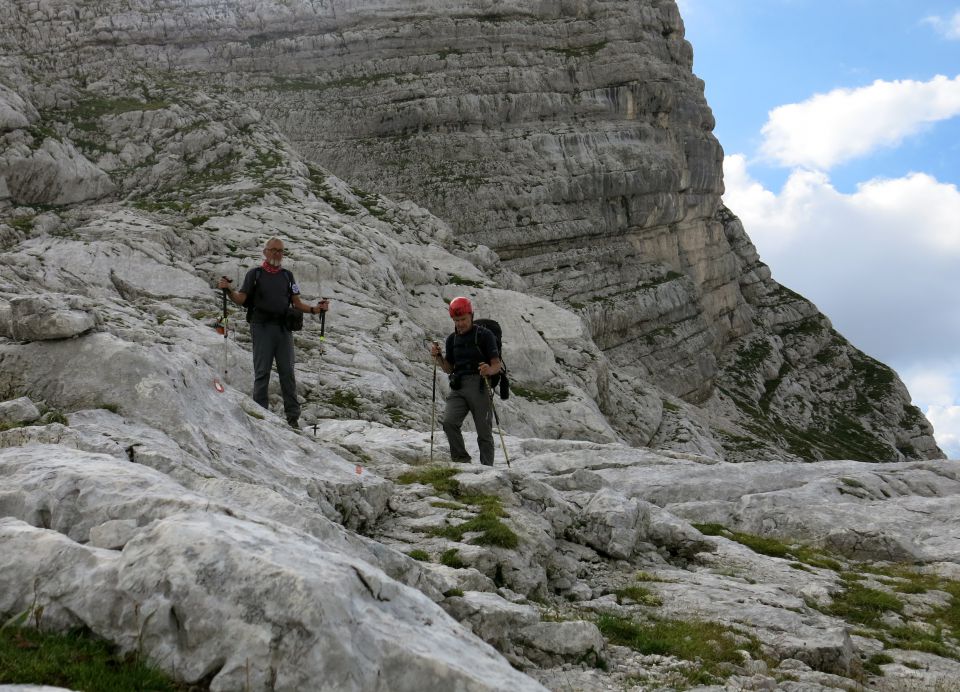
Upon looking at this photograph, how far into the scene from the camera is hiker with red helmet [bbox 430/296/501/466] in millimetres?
15461

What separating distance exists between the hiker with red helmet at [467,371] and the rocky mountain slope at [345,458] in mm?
A: 1320

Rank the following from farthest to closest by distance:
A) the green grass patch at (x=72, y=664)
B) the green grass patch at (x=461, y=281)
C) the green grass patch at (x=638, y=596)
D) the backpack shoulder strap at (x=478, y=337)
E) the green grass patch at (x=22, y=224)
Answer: the green grass patch at (x=461, y=281), the green grass patch at (x=22, y=224), the backpack shoulder strap at (x=478, y=337), the green grass patch at (x=638, y=596), the green grass patch at (x=72, y=664)

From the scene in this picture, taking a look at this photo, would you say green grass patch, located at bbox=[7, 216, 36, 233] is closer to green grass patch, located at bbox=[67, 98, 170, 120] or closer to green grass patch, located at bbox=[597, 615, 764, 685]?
green grass patch, located at bbox=[67, 98, 170, 120]

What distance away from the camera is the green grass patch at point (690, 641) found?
8.34m

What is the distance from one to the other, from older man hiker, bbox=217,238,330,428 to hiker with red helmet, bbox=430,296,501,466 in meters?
3.06

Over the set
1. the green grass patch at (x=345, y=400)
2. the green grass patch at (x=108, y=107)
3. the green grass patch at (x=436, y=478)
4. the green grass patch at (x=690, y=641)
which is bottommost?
the green grass patch at (x=690, y=641)

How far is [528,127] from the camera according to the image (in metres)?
77.0

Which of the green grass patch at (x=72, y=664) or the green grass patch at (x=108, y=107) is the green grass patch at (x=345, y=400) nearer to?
the green grass patch at (x=72, y=664)

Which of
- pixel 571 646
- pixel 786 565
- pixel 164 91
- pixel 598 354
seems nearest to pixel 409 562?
pixel 571 646

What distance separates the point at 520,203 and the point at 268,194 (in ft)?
133

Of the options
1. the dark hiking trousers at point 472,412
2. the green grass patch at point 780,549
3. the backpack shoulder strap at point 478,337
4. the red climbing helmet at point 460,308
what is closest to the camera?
the green grass patch at point 780,549

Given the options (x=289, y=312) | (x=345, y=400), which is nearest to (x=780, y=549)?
(x=289, y=312)

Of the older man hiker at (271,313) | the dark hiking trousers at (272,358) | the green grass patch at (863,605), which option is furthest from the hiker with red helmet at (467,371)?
the green grass patch at (863,605)

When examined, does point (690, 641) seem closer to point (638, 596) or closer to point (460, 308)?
point (638, 596)
